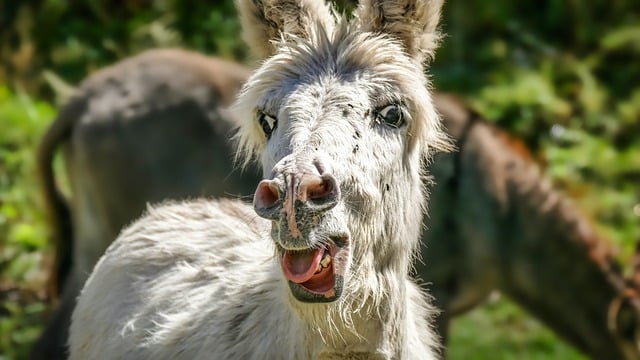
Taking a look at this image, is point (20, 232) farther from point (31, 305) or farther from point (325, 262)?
point (325, 262)

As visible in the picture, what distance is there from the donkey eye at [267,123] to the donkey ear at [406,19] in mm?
465

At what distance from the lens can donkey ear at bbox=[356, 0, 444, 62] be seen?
159 inches

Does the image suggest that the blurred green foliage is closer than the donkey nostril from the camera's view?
No

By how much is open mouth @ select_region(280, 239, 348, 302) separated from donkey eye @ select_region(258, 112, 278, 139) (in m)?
0.49

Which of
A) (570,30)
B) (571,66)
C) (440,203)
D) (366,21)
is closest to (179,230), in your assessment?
(366,21)

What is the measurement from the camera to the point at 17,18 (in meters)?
12.9

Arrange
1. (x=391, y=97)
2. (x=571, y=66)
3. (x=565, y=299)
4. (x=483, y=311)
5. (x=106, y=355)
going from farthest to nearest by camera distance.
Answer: (x=571, y=66) < (x=483, y=311) < (x=565, y=299) < (x=106, y=355) < (x=391, y=97)

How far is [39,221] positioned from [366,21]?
5.93m

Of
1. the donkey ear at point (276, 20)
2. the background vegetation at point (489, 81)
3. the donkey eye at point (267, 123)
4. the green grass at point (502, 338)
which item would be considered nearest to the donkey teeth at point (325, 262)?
the donkey eye at point (267, 123)

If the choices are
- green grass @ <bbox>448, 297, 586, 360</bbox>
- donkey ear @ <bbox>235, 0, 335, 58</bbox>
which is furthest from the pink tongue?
green grass @ <bbox>448, 297, 586, 360</bbox>

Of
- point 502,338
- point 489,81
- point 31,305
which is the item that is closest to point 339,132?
point 31,305

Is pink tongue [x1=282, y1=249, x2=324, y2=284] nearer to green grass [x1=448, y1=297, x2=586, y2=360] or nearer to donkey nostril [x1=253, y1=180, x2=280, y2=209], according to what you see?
donkey nostril [x1=253, y1=180, x2=280, y2=209]

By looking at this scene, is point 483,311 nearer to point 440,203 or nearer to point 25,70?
point 440,203

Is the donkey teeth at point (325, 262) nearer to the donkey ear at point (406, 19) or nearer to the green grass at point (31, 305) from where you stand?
the donkey ear at point (406, 19)
